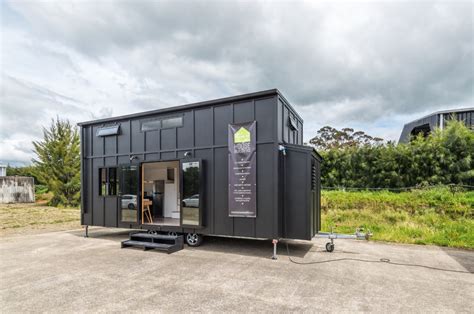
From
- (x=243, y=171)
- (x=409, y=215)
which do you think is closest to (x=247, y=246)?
(x=243, y=171)

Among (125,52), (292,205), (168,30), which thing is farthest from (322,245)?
(125,52)

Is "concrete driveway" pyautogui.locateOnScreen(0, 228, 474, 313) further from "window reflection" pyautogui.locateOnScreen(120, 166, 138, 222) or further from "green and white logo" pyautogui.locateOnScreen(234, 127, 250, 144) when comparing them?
"green and white logo" pyautogui.locateOnScreen(234, 127, 250, 144)

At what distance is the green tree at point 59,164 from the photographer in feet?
60.4

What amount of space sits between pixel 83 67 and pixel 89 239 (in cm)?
580

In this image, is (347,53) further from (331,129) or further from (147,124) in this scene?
(331,129)

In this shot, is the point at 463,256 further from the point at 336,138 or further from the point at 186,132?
the point at 336,138

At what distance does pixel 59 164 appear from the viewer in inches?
732

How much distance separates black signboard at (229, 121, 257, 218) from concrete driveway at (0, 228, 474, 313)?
1.07 m

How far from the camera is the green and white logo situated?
19.7 feet

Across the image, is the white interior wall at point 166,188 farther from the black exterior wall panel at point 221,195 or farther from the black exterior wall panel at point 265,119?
the black exterior wall panel at point 265,119

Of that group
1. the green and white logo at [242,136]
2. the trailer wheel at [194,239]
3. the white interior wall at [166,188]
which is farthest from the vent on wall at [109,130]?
the green and white logo at [242,136]

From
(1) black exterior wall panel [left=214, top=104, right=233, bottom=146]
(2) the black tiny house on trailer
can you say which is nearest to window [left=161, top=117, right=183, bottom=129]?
(2) the black tiny house on trailer

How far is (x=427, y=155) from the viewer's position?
36.6ft

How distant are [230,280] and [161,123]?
15.4ft
